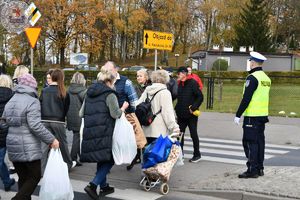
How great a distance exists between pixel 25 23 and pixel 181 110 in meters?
4.96

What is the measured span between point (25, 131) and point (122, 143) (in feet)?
4.56

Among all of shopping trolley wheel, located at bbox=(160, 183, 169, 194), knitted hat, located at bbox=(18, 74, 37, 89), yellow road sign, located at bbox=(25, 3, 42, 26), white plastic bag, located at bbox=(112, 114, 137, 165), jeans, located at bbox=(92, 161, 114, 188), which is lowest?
shopping trolley wheel, located at bbox=(160, 183, 169, 194)

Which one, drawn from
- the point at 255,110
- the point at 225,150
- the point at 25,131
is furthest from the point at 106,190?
the point at 225,150

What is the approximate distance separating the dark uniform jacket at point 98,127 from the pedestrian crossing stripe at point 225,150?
3791mm

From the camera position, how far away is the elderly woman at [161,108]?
22.8 feet

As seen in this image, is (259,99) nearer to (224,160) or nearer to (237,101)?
(224,160)

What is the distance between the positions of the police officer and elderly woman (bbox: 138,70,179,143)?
3.30 ft

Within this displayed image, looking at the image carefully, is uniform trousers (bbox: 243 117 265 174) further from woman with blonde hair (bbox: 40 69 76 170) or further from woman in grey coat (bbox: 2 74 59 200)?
woman in grey coat (bbox: 2 74 59 200)

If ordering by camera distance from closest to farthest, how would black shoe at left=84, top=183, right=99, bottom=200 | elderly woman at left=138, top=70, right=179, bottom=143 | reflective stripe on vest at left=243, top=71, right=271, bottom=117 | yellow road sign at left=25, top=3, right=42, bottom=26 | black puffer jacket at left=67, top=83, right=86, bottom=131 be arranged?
black shoe at left=84, top=183, right=99, bottom=200, elderly woman at left=138, top=70, right=179, bottom=143, reflective stripe on vest at left=243, top=71, right=271, bottom=117, black puffer jacket at left=67, top=83, right=86, bottom=131, yellow road sign at left=25, top=3, right=42, bottom=26

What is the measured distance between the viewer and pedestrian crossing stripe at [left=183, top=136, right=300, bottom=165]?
9.78m

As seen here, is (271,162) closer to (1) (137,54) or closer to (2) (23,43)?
(2) (23,43)

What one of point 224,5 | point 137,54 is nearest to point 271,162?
point 224,5

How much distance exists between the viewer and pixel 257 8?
66.0 metres

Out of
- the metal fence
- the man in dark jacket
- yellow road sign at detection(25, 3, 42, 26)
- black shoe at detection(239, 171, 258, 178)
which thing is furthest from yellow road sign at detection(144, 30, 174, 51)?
black shoe at detection(239, 171, 258, 178)
